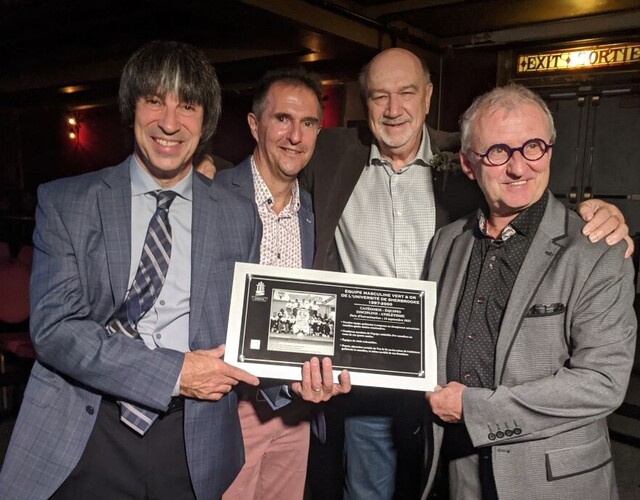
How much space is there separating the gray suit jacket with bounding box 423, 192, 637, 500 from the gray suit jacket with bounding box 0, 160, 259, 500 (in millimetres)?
909

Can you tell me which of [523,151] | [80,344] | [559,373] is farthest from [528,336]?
[80,344]

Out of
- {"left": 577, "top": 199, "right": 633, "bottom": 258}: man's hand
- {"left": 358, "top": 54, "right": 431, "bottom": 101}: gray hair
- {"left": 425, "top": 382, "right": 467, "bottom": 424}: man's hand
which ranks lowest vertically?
{"left": 425, "top": 382, "right": 467, "bottom": 424}: man's hand

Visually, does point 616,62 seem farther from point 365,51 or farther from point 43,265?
point 43,265

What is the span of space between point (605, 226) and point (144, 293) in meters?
1.44

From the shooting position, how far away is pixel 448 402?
5.55 feet

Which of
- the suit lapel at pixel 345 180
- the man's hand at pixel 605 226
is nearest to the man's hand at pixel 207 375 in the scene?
the suit lapel at pixel 345 180

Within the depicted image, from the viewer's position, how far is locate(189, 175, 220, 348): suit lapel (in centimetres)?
169

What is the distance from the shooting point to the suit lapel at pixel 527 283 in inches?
64.6

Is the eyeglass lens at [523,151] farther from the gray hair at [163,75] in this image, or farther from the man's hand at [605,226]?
the gray hair at [163,75]

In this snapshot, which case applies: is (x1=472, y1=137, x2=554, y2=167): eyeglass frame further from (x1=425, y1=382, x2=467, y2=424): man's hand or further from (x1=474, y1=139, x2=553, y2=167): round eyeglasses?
(x1=425, y1=382, x2=467, y2=424): man's hand

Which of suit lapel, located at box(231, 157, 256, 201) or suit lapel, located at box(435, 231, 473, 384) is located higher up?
suit lapel, located at box(231, 157, 256, 201)

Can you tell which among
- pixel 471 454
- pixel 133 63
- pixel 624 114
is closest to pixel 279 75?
pixel 133 63

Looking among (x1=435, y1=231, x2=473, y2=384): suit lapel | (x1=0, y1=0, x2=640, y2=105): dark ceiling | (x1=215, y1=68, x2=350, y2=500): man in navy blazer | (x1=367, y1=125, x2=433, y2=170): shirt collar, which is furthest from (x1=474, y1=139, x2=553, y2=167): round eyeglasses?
(x1=0, y1=0, x2=640, y2=105): dark ceiling

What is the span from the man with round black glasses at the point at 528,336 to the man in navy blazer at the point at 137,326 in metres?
0.73
